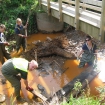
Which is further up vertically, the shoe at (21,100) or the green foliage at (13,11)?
the green foliage at (13,11)

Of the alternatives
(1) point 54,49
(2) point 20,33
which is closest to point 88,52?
(1) point 54,49

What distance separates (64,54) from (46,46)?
3.97 feet

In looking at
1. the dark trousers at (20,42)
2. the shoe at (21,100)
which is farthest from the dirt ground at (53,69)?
the dark trousers at (20,42)

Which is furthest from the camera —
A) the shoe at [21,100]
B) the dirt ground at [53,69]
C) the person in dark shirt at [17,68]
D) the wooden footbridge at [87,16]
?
the dirt ground at [53,69]

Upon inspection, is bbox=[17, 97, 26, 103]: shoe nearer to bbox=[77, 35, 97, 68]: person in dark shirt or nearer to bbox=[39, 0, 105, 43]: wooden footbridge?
bbox=[77, 35, 97, 68]: person in dark shirt

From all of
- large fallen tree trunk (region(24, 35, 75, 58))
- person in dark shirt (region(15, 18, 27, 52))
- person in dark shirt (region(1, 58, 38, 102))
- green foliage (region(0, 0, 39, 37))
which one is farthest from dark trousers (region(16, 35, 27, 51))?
person in dark shirt (region(1, 58, 38, 102))

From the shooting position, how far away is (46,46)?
8969 mm

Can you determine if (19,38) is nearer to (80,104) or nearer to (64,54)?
(64,54)

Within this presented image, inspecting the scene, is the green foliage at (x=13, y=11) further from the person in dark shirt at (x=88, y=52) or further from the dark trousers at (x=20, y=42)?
the person in dark shirt at (x=88, y=52)

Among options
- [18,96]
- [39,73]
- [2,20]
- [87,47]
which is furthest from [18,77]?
[2,20]

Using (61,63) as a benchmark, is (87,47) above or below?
above

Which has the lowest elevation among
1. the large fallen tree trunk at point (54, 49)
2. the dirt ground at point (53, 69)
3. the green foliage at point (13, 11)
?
the dirt ground at point (53, 69)

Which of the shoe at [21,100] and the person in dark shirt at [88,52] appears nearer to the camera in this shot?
the shoe at [21,100]

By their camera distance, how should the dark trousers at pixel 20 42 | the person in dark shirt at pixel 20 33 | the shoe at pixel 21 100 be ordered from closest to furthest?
the shoe at pixel 21 100
the person in dark shirt at pixel 20 33
the dark trousers at pixel 20 42
